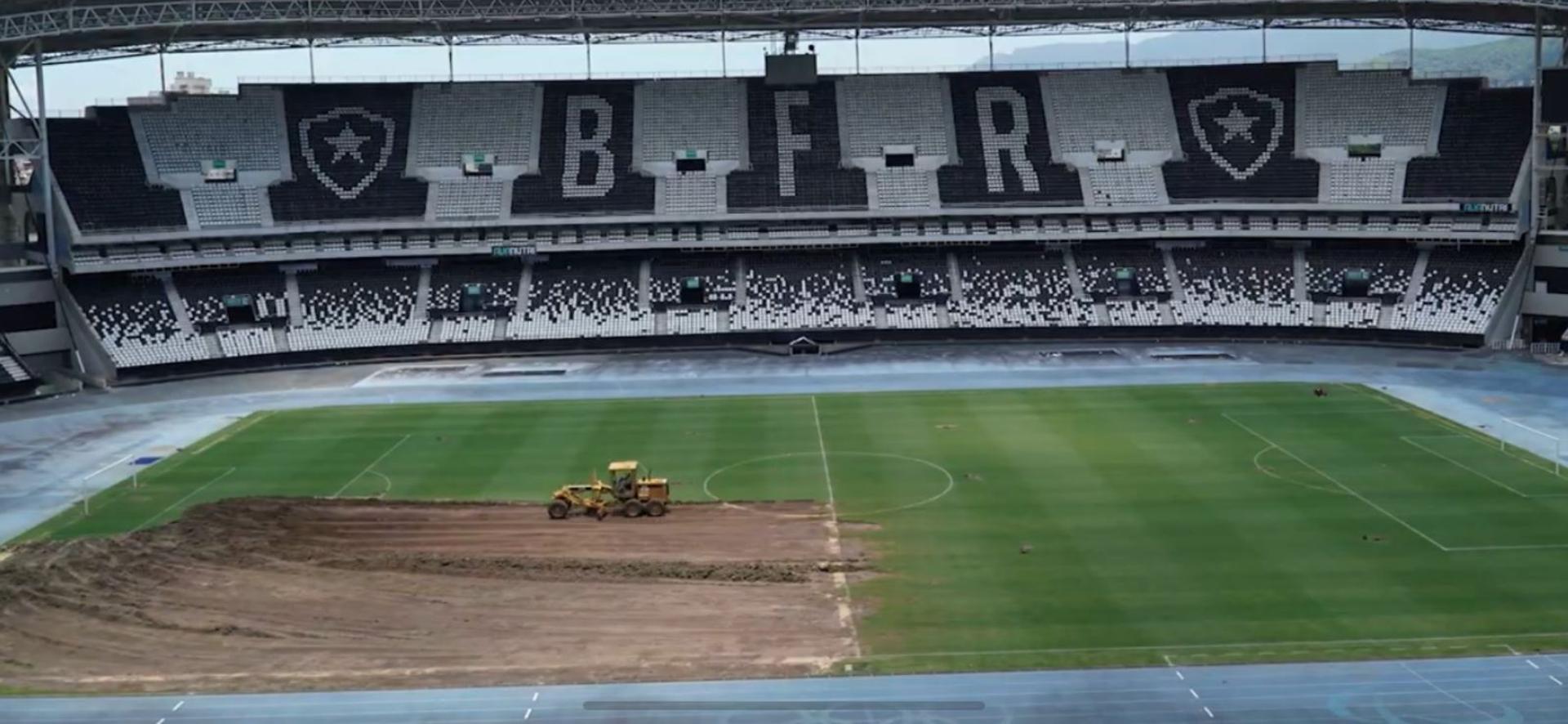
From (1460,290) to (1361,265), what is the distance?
4691mm

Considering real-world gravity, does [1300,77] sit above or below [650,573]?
above

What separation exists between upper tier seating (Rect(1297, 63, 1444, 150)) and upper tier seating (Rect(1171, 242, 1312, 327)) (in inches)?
269

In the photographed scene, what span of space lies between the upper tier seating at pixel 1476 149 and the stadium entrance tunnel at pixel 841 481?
1517 inches

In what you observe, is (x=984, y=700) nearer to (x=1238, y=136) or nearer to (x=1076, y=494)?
(x=1076, y=494)

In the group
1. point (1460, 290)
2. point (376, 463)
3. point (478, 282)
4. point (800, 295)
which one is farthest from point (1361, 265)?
point (376, 463)

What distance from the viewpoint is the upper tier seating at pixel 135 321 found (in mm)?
67312

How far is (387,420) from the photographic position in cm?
5556

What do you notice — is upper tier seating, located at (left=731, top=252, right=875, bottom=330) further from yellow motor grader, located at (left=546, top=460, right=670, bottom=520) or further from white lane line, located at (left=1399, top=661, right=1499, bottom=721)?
white lane line, located at (left=1399, top=661, right=1499, bottom=721)

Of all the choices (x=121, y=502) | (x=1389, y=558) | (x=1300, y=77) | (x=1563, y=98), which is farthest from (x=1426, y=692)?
(x=1300, y=77)

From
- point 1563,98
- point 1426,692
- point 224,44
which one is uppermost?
point 224,44

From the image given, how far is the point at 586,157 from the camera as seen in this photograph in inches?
3105

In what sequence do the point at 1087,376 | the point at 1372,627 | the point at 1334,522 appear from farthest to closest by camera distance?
the point at 1087,376, the point at 1334,522, the point at 1372,627

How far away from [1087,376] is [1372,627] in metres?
32.8

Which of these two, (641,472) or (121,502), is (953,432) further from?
(121,502)
